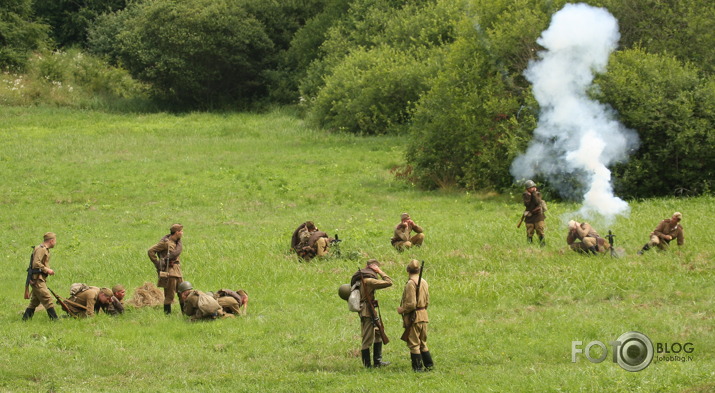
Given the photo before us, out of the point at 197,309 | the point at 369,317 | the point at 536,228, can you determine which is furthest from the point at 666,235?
the point at 197,309

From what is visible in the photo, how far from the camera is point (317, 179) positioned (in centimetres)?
3541

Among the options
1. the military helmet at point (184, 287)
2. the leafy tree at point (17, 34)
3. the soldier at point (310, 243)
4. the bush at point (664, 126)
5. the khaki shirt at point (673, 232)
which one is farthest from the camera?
the leafy tree at point (17, 34)

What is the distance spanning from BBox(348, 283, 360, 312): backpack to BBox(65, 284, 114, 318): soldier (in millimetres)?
6456

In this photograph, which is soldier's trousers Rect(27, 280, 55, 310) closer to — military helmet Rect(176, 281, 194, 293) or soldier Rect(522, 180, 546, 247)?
military helmet Rect(176, 281, 194, 293)

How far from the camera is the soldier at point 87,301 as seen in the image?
58.3 ft

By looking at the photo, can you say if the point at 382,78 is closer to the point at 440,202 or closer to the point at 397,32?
the point at 397,32

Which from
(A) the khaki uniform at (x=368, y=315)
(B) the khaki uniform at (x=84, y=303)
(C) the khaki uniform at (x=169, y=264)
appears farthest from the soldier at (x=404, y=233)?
(A) the khaki uniform at (x=368, y=315)

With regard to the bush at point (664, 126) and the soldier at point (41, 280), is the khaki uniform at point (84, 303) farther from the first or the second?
the bush at point (664, 126)

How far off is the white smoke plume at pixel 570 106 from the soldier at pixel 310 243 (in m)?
8.68

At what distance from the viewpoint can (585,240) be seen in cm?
2050

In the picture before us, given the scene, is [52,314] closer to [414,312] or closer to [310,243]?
[310,243]

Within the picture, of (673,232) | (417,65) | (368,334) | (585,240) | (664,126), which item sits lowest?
(368,334)

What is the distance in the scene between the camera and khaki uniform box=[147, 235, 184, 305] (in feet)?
58.5

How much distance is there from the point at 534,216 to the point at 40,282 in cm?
1183
